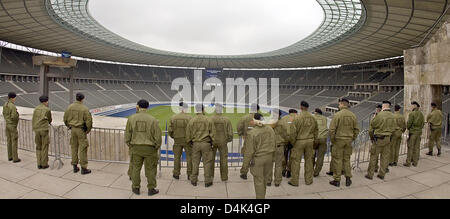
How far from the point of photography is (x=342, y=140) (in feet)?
17.8

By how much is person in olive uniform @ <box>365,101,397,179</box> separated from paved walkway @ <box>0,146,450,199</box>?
1.20 feet

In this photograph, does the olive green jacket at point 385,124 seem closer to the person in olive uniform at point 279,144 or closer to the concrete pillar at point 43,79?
the person in olive uniform at point 279,144

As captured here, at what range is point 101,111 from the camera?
34469 mm

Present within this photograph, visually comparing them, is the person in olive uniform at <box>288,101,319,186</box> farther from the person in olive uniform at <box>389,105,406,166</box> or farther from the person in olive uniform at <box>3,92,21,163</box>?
the person in olive uniform at <box>3,92,21,163</box>

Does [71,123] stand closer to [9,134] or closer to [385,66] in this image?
[9,134]

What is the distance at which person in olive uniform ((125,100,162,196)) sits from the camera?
15.2 ft

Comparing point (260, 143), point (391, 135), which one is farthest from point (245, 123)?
point (391, 135)

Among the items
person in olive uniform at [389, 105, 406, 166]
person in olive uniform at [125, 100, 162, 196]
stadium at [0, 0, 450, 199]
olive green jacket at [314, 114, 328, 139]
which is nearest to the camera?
person in olive uniform at [125, 100, 162, 196]

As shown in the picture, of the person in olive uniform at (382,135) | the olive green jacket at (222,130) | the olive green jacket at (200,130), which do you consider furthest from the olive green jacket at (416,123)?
the olive green jacket at (200,130)

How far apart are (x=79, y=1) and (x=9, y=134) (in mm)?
15287

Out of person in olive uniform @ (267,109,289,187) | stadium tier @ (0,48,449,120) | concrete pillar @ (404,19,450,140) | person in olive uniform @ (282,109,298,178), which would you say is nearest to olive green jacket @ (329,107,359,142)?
person in olive uniform @ (282,109,298,178)

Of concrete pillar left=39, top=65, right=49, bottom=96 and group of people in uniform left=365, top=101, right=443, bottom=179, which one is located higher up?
concrete pillar left=39, top=65, right=49, bottom=96

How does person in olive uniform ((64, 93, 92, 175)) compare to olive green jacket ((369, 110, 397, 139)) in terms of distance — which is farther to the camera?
olive green jacket ((369, 110, 397, 139))

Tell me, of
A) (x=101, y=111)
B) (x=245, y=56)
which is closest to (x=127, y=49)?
(x=101, y=111)
